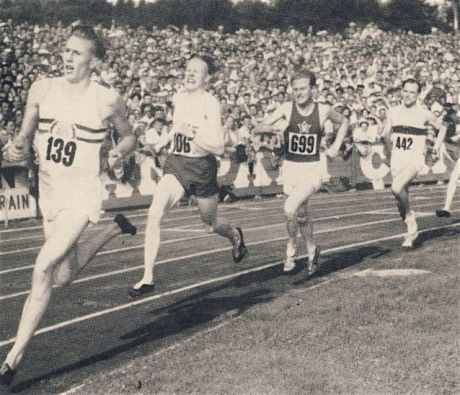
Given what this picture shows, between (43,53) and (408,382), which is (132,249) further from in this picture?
(43,53)

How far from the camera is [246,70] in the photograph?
30156 mm

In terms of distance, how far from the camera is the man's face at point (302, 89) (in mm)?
9906

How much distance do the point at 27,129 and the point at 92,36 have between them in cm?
84

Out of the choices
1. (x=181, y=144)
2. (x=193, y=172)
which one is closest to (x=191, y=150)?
(x=181, y=144)

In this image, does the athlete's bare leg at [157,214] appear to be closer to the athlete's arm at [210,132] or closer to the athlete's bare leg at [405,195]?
the athlete's arm at [210,132]


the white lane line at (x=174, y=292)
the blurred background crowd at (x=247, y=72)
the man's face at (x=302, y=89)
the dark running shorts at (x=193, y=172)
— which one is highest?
the blurred background crowd at (x=247, y=72)

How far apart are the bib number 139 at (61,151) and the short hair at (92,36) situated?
728 millimetres

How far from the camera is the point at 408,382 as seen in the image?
5734 millimetres

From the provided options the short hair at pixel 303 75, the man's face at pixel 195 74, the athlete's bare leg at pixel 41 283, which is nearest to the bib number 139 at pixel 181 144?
the man's face at pixel 195 74

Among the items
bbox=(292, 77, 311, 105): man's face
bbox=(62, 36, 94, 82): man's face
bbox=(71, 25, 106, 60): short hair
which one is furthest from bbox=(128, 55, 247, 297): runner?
bbox=(62, 36, 94, 82): man's face

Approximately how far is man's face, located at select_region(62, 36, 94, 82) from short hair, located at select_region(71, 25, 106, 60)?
0.03 meters

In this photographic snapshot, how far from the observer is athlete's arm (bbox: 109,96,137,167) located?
6.56 m

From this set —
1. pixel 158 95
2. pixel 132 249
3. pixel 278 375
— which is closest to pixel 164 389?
pixel 278 375

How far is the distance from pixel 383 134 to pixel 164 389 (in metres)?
7.90
